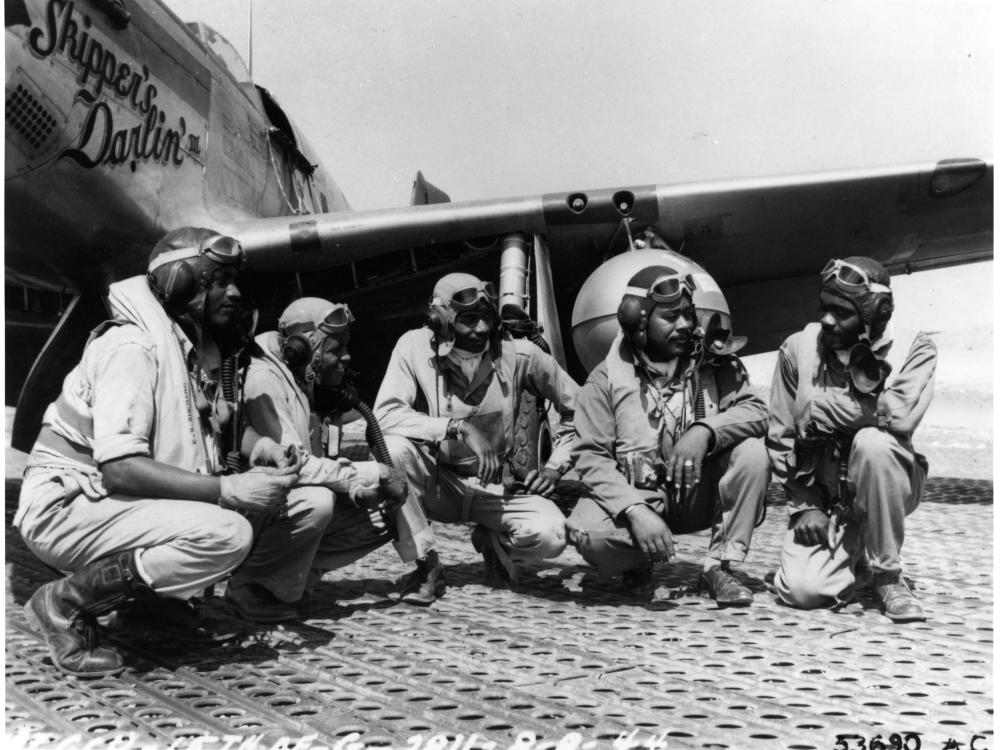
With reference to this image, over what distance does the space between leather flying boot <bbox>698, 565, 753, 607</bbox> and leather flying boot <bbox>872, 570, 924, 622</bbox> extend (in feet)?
1.46

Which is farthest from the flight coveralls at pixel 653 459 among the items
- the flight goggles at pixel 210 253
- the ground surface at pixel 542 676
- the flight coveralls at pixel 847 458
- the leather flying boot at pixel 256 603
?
the flight goggles at pixel 210 253

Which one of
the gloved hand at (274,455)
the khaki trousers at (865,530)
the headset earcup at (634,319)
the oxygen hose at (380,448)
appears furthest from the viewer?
the headset earcup at (634,319)

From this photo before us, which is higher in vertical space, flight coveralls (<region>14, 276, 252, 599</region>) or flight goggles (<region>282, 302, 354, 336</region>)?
flight goggles (<region>282, 302, 354, 336</region>)

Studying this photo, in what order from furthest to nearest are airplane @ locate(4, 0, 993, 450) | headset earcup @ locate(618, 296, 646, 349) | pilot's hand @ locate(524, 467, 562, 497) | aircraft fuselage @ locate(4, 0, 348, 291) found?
airplane @ locate(4, 0, 993, 450) → aircraft fuselage @ locate(4, 0, 348, 291) → pilot's hand @ locate(524, 467, 562, 497) → headset earcup @ locate(618, 296, 646, 349)

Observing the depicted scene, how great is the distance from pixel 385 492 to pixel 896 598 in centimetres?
183

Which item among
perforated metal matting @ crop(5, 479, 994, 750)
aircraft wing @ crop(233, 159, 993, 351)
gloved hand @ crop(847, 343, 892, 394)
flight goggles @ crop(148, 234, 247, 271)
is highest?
aircraft wing @ crop(233, 159, 993, 351)

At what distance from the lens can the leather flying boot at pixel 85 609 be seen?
99.3 inches

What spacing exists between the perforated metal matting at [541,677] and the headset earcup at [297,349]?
92cm

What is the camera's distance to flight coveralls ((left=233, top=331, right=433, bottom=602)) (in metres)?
3.20

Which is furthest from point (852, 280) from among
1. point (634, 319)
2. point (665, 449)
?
point (665, 449)

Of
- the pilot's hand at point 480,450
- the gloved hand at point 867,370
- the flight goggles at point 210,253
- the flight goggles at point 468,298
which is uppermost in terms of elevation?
→ the flight goggles at point 210,253

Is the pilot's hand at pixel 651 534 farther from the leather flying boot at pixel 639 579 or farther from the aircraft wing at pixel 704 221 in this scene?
the aircraft wing at pixel 704 221

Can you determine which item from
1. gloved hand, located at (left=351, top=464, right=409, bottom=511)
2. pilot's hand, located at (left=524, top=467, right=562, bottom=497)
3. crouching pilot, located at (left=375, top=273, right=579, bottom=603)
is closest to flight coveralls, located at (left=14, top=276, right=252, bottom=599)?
gloved hand, located at (left=351, top=464, right=409, bottom=511)

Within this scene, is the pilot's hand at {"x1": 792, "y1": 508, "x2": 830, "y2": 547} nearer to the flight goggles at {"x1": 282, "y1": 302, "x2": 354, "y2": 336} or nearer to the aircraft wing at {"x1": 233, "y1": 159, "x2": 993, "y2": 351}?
the flight goggles at {"x1": 282, "y1": 302, "x2": 354, "y2": 336}
